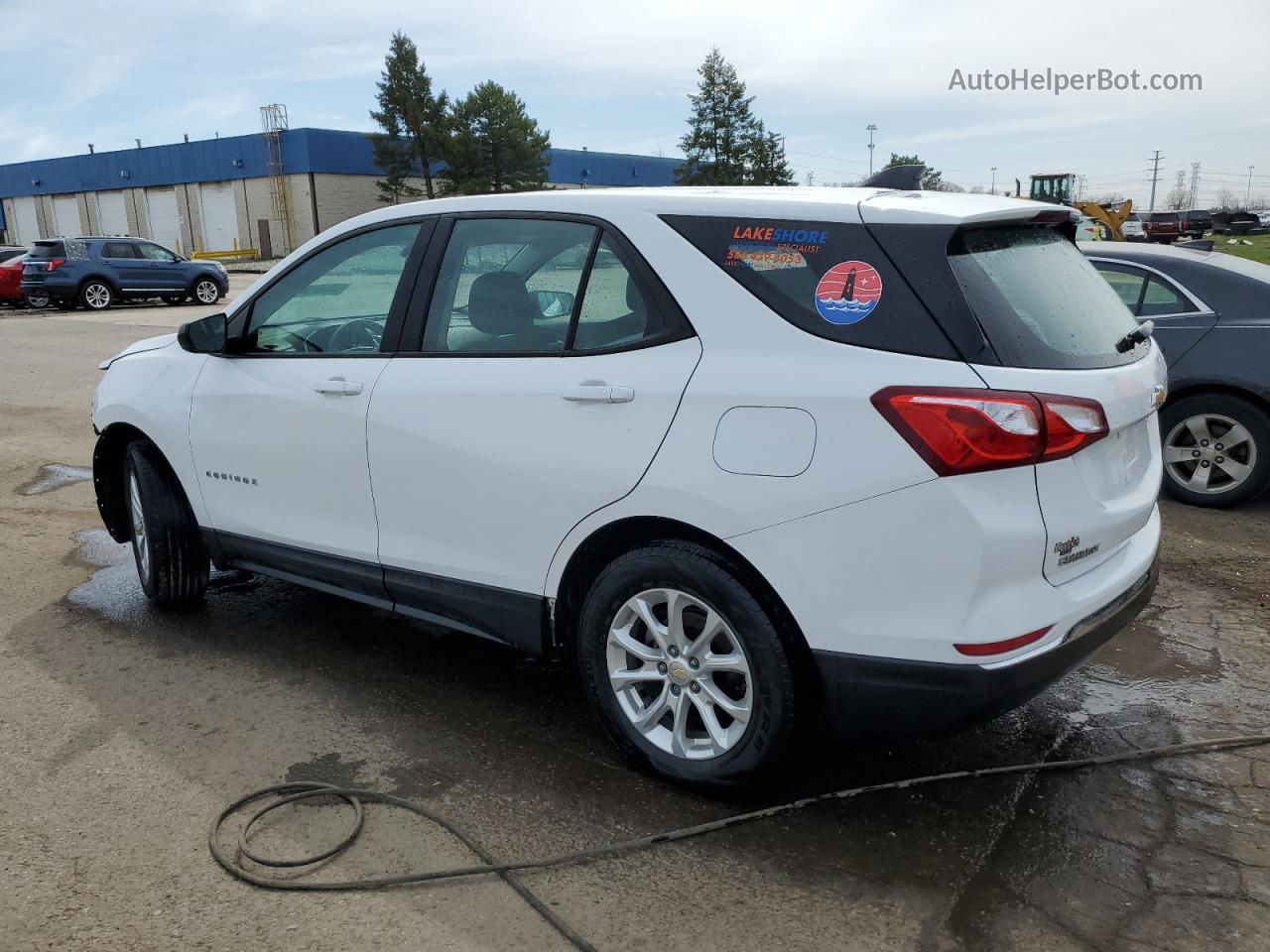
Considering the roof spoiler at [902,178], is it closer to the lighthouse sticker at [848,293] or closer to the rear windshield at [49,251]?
the lighthouse sticker at [848,293]

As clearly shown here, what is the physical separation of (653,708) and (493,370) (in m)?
1.20

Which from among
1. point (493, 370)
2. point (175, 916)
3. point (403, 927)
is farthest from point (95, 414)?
point (403, 927)

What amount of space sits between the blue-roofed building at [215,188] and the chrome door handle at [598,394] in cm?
5392

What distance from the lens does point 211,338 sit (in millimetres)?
4359

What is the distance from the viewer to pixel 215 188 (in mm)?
58312

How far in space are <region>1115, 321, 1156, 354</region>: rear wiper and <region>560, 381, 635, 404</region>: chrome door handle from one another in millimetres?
1473

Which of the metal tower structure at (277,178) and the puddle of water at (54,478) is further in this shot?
the metal tower structure at (277,178)

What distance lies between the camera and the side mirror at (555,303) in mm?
3375

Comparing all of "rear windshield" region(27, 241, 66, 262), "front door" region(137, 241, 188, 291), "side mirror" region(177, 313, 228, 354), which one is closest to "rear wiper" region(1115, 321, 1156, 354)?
"side mirror" region(177, 313, 228, 354)

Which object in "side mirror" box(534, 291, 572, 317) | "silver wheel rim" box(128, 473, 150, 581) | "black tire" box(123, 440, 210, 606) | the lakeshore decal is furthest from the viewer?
"silver wheel rim" box(128, 473, 150, 581)

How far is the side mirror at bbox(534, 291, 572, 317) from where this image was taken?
3.38 meters

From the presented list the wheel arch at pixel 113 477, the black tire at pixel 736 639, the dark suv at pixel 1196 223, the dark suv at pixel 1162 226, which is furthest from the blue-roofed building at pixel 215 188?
the black tire at pixel 736 639

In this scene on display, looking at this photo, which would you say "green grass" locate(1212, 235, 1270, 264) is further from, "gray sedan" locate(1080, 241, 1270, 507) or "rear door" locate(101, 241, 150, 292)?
"rear door" locate(101, 241, 150, 292)

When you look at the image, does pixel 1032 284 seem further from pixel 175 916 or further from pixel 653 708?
pixel 175 916
